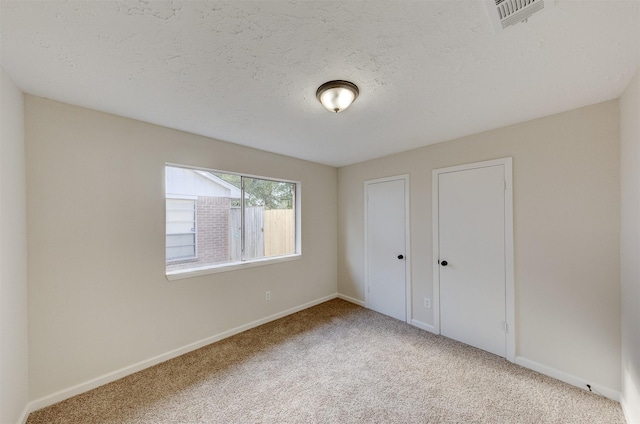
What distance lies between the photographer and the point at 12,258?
157 centimetres

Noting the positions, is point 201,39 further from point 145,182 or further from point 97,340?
point 97,340

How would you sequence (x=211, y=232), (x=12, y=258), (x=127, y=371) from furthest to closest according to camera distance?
1. (x=211, y=232)
2. (x=127, y=371)
3. (x=12, y=258)

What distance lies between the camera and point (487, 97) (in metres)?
1.86

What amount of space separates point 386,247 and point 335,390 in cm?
201

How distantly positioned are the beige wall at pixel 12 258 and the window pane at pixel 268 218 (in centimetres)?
189

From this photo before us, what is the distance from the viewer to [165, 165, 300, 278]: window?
2.63m

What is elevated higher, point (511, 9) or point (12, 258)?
point (511, 9)

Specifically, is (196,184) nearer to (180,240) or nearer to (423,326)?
(180,240)

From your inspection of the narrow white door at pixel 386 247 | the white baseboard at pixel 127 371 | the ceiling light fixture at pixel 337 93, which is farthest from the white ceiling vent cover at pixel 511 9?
the white baseboard at pixel 127 371

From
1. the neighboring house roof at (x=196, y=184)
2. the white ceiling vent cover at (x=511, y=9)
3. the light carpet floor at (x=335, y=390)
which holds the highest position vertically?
the white ceiling vent cover at (x=511, y=9)

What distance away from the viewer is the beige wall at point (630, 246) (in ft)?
5.11

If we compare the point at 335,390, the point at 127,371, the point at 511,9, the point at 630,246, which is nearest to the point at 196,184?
the point at 127,371

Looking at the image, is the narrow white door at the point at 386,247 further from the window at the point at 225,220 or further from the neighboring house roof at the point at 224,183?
the neighboring house roof at the point at 224,183

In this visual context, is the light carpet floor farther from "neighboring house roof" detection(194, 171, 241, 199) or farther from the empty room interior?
"neighboring house roof" detection(194, 171, 241, 199)
